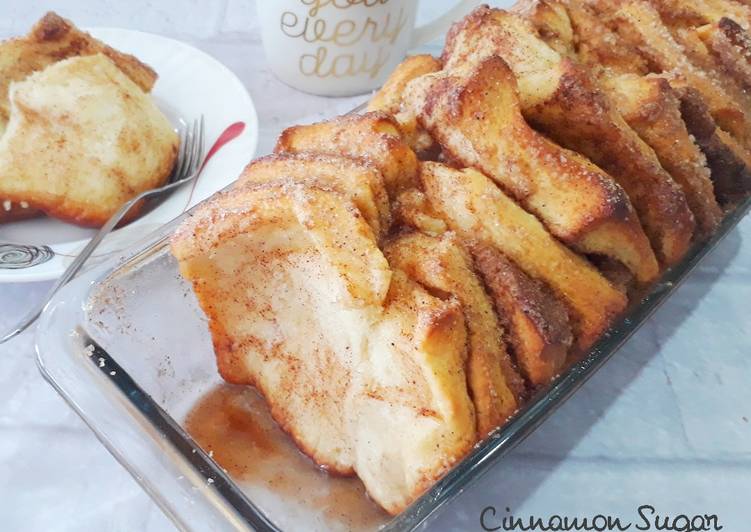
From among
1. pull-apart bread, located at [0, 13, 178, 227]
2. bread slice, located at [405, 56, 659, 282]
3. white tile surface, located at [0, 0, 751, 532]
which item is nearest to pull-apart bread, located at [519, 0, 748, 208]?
bread slice, located at [405, 56, 659, 282]

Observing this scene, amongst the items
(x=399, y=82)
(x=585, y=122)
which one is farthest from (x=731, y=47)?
(x=399, y=82)

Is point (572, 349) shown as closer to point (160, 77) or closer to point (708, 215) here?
point (708, 215)

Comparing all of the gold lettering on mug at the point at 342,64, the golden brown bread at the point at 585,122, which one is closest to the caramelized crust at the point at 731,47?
the golden brown bread at the point at 585,122

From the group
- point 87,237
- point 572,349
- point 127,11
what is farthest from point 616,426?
point 127,11

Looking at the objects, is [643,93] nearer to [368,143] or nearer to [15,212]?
[368,143]

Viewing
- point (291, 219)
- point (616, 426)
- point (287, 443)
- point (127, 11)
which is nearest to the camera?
point (291, 219)
